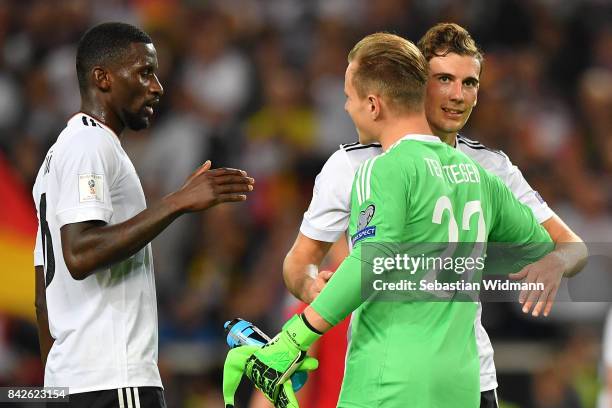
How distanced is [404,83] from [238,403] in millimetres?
3729

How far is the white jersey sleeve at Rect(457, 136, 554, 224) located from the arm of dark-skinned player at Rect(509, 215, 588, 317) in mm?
246

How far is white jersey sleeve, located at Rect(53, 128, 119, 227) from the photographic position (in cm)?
376

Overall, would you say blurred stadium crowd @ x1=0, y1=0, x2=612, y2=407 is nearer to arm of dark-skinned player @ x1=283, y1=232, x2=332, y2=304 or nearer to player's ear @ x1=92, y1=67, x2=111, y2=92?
arm of dark-skinned player @ x1=283, y1=232, x2=332, y2=304

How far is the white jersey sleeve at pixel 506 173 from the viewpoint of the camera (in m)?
4.39

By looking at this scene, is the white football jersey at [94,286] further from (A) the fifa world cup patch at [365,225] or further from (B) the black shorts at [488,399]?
(B) the black shorts at [488,399]

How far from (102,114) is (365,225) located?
125cm

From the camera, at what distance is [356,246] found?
11.2 feet

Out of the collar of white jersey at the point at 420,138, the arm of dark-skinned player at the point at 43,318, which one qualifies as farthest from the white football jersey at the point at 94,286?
the collar of white jersey at the point at 420,138

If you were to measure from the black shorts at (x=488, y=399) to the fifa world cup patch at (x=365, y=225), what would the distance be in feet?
3.60

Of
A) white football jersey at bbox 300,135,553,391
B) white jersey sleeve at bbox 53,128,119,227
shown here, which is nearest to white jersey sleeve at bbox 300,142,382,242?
white football jersey at bbox 300,135,553,391

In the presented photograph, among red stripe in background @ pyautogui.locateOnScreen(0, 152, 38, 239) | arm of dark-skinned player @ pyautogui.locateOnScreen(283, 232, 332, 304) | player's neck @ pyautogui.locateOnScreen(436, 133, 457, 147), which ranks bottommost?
arm of dark-skinned player @ pyautogui.locateOnScreen(283, 232, 332, 304)

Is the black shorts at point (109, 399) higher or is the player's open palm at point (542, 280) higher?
the player's open palm at point (542, 280)

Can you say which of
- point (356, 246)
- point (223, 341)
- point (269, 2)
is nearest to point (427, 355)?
point (356, 246)

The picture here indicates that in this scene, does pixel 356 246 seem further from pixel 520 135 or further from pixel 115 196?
pixel 520 135
